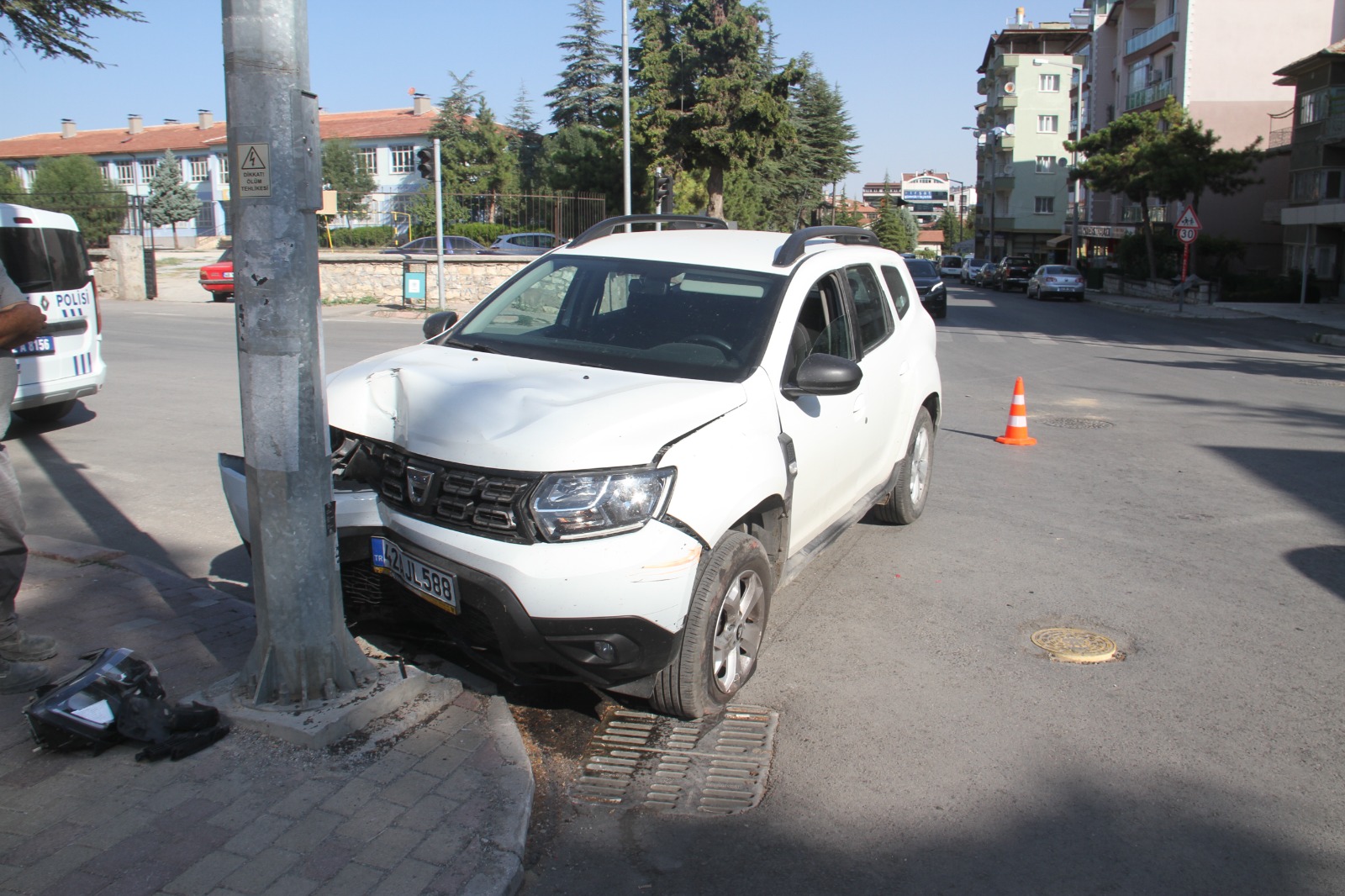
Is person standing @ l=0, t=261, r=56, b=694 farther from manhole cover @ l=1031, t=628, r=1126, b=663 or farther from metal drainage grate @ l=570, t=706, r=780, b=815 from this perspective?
manhole cover @ l=1031, t=628, r=1126, b=663

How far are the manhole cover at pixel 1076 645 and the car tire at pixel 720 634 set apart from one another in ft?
5.13

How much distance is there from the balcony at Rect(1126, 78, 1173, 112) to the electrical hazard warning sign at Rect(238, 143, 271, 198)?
56.6m

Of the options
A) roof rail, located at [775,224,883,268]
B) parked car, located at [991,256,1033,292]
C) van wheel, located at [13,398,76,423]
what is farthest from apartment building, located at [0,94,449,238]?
roof rail, located at [775,224,883,268]

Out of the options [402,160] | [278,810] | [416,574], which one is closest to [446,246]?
[416,574]

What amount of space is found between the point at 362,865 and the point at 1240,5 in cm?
5964

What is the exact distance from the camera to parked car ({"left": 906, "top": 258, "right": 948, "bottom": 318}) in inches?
1002

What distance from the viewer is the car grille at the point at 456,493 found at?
12.3ft

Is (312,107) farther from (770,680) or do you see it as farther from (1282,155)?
(1282,155)

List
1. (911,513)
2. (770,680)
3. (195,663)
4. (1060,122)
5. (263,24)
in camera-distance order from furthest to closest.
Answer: (1060,122) < (911,513) < (770,680) < (195,663) < (263,24)

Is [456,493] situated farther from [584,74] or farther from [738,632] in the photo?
[584,74]

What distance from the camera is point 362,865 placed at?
314 centimetres

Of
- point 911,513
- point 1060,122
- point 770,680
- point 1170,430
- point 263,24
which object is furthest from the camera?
point 1060,122

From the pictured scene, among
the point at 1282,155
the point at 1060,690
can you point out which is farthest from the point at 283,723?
the point at 1282,155

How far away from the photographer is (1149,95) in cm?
5644
